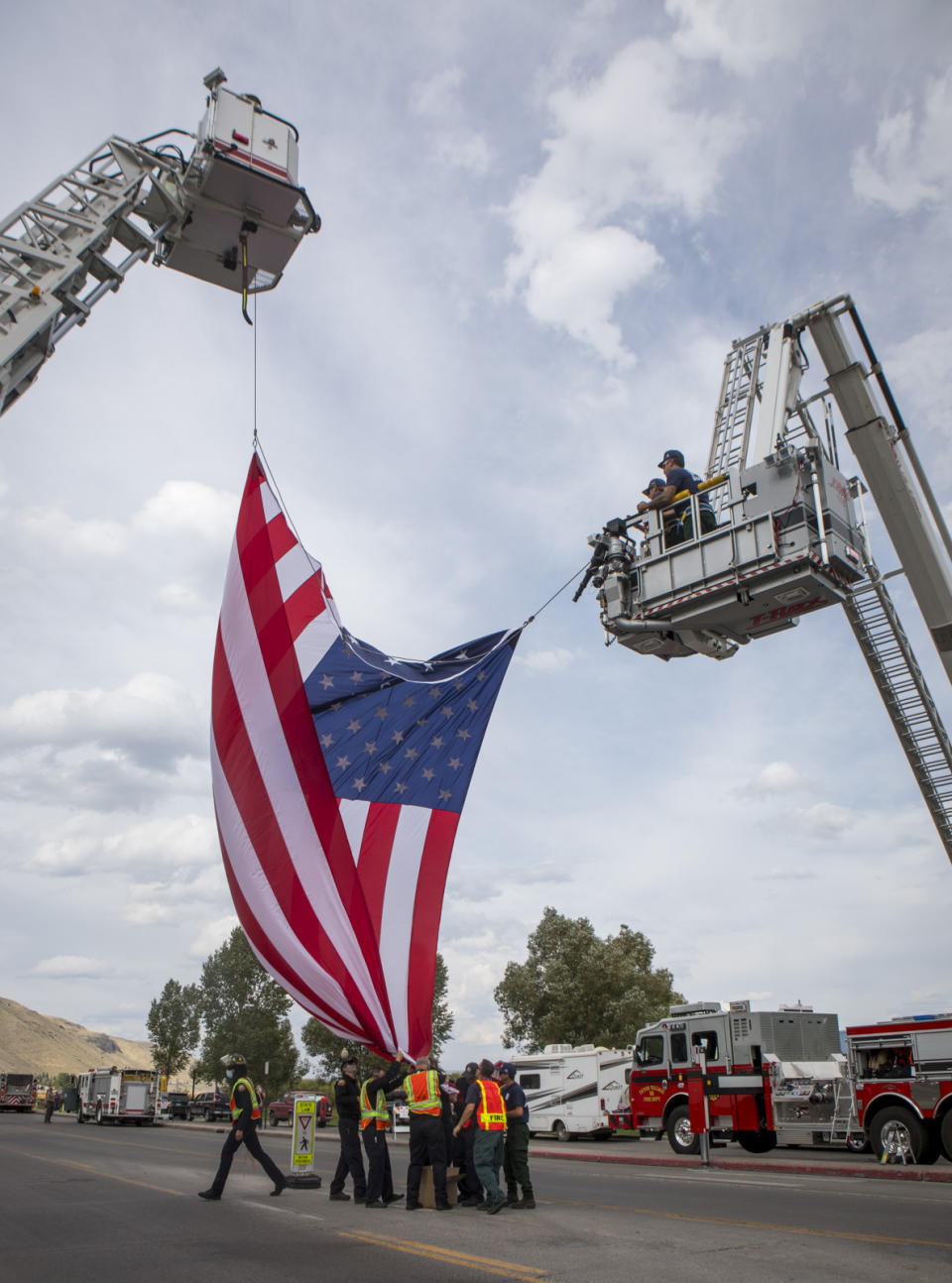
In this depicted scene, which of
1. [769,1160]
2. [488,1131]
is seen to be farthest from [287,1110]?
[488,1131]

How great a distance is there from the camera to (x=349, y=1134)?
1184 cm

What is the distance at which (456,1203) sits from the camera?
37.7 feet

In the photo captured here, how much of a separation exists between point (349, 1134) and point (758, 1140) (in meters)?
13.4

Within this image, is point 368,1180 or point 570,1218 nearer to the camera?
point 570,1218

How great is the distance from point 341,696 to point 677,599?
420 cm

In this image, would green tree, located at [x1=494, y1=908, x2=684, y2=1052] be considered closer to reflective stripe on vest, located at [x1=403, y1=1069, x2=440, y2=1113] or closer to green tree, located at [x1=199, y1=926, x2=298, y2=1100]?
green tree, located at [x1=199, y1=926, x2=298, y2=1100]

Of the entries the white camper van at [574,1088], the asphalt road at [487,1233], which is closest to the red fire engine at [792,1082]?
the asphalt road at [487,1233]

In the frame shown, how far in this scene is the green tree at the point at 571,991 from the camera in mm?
44906

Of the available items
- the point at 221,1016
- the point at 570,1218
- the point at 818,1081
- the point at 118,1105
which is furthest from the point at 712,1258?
the point at 221,1016

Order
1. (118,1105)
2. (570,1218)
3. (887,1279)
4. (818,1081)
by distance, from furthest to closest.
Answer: (118,1105) < (818,1081) < (570,1218) < (887,1279)

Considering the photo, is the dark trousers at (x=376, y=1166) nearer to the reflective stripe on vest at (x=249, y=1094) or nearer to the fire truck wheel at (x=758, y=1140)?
the reflective stripe on vest at (x=249, y=1094)

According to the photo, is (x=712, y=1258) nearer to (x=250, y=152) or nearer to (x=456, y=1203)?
(x=456, y=1203)

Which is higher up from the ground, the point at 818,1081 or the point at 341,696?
the point at 341,696

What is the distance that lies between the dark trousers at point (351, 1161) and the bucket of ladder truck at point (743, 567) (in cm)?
690
